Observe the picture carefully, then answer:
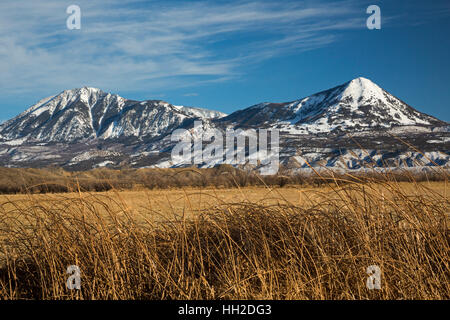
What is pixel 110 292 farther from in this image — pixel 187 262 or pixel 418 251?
pixel 418 251

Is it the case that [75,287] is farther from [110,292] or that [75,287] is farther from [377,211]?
[377,211]

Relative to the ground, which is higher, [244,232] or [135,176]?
[135,176]

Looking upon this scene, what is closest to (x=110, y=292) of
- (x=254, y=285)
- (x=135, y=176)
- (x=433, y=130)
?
(x=254, y=285)

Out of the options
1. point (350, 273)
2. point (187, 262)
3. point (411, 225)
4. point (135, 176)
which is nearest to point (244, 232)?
point (187, 262)

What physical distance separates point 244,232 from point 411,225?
5.48 feet
